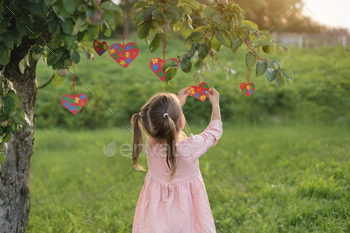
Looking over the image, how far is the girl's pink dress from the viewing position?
1.50 meters

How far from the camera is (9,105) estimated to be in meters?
1.07

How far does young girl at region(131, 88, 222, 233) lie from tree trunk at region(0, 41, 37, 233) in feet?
2.19

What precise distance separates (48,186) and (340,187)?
280 cm

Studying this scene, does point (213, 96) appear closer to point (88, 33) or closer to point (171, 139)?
point (171, 139)

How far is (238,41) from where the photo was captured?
1229mm

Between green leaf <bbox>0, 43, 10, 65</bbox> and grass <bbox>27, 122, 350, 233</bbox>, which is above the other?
green leaf <bbox>0, 43, 10, 65</bbox>

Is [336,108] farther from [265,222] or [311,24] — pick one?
[311,24]

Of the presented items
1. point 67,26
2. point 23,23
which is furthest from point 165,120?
point 23,23

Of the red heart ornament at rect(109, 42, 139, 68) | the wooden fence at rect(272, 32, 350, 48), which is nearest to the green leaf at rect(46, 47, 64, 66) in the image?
the red heart ornament at rect(109, 42, 139, 68)

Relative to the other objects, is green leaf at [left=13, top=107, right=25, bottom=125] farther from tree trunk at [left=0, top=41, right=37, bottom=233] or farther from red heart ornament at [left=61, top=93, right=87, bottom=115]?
tree trunk at [left=0, top=41, right=37, bottom=233]

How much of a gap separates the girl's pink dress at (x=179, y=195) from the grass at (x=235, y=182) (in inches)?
25.7

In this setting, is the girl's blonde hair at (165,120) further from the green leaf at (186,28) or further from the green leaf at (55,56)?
the green leaf at (55,56)

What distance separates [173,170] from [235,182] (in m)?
1.54

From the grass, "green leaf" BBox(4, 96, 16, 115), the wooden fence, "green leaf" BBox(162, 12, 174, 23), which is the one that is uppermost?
the wooden fence
